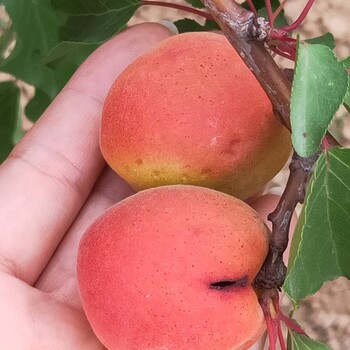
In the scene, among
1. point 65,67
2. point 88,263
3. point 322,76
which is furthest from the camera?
point 65,67

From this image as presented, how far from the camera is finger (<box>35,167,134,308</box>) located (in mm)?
861

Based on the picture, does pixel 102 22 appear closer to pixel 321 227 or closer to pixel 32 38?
pixel 32 38

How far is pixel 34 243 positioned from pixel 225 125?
33 centimetres

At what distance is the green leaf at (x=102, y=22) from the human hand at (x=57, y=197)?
0.23ft

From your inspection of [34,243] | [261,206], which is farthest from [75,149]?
[261,206]

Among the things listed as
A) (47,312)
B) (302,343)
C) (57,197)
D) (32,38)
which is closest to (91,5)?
(32,38)

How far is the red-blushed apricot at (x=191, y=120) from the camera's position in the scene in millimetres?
675

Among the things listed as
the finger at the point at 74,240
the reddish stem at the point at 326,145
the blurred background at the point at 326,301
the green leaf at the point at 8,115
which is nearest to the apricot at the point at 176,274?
the reddish stem at the point at 326,145

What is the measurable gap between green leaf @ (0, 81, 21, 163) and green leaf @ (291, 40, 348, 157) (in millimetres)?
615

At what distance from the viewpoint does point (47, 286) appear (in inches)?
34.5

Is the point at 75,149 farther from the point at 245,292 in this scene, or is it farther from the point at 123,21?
the point at 245,292

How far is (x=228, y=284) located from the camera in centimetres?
61

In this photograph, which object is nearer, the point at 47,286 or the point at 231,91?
the point at 231,91

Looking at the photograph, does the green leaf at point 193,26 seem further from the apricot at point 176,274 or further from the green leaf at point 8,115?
the apricot at point 176,274
